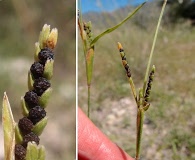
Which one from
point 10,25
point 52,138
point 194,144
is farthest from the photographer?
point 194,144

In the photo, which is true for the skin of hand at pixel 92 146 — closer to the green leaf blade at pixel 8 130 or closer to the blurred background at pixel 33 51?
the blurred background at pixel 33 51

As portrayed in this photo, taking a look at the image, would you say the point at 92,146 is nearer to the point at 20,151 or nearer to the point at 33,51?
the point at 33,51

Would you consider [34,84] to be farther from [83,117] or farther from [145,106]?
[83,117]

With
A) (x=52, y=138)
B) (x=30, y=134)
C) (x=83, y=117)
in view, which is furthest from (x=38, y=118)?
(x=52, y=138)

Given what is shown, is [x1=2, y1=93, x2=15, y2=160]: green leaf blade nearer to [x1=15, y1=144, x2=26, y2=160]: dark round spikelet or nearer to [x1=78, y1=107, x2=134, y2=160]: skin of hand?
[x1=15, y1=144, x2=26, y2=160]: dark round spikelet

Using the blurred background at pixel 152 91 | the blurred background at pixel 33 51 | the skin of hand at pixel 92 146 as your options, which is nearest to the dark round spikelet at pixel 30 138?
the blurred background at pixel 33 51
